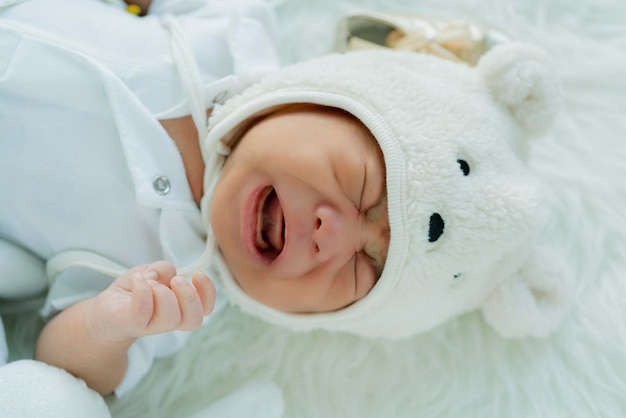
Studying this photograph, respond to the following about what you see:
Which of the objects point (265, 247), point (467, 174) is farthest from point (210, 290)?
point (467, 174)

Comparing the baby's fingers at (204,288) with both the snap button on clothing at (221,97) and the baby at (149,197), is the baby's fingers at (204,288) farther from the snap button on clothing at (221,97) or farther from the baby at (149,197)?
the snap button on clothing at (221,97)

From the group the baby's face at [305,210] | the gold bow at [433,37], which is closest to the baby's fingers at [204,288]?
the baby's face at [305,210]

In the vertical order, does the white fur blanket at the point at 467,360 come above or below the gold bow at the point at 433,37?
below

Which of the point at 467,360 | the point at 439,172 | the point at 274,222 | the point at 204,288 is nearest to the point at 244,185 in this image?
the point at 274,222

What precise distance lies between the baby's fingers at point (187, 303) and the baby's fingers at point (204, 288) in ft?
0.04

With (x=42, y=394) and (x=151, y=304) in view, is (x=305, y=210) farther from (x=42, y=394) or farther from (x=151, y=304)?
(x=42, y=394)

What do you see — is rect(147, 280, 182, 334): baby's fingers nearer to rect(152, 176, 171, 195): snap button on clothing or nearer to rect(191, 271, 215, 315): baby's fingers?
rect(191, 271, 215, 315): baby's fingers

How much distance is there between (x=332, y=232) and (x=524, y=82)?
41 cm

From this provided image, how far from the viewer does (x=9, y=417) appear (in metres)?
0.81

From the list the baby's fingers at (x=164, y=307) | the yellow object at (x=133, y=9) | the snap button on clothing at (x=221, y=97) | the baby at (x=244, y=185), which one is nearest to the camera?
the baby's fingers at (x=164, y=307)

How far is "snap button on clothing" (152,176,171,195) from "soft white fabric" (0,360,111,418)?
0.32 meters

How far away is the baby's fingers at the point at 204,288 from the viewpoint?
0.80 meters

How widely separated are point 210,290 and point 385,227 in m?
0.28

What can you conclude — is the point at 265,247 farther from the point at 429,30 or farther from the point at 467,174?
the point at 429,30
